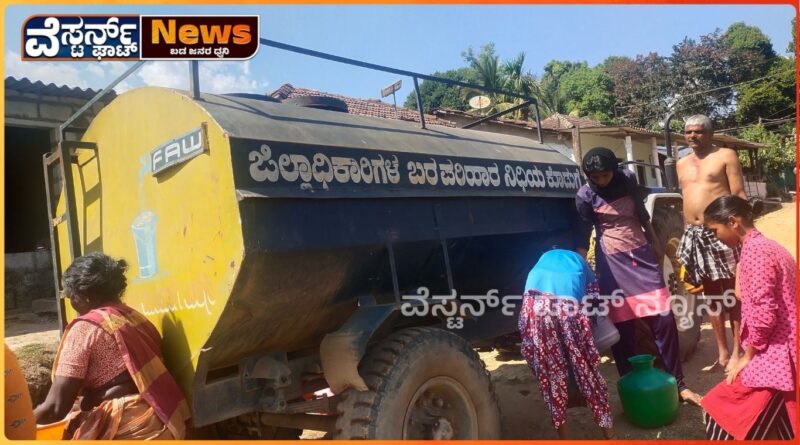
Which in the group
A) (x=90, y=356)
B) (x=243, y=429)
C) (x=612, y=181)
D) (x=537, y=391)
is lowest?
(x=537, y=391)

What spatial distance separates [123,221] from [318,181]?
43.7 inches

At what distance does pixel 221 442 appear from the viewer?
96.1 inches

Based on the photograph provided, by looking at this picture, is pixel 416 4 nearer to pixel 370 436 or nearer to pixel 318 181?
pixel 318 181

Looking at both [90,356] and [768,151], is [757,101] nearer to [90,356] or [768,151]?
[768,151]

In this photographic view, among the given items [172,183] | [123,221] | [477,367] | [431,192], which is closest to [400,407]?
[477,367]

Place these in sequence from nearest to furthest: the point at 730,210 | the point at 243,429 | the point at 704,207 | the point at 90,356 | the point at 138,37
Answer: the point at 90,356, the point at 138,37, the point at 730,210, the point at 243,429, the point at 704,207

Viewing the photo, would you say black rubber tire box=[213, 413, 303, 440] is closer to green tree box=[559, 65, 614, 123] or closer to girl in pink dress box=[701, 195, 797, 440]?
girl in pink dress box=[701, 195, 797, 440]

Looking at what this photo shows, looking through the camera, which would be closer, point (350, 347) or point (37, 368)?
point (350, 347)

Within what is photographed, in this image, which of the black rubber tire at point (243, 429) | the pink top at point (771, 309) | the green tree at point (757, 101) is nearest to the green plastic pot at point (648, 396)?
the pink top at point (771, 309)

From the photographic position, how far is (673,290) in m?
5.54

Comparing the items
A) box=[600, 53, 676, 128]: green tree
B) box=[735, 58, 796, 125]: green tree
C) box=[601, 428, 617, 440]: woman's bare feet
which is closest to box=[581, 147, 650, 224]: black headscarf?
box=[601, 428, 617, 440]: woman's bare feet

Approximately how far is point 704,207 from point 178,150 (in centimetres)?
360

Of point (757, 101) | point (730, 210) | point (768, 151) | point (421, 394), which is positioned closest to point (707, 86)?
point (757, 101)

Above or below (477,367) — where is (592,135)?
above
